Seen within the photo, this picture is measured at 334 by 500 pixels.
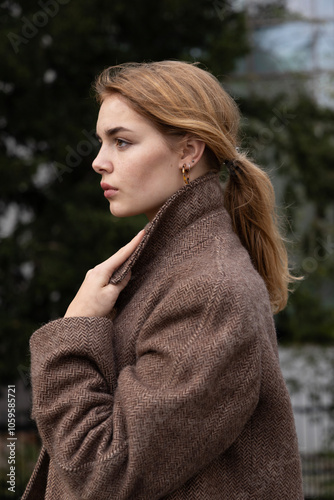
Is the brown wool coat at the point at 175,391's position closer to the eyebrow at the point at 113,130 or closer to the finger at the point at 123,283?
the finger at the point at 123,283

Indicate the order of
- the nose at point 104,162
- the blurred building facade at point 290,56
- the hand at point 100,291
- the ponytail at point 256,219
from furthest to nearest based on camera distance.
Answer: the blurred building facade at point 290,56 < the ponytail at point 256,219 < the nose at point 104,162 < the hand at point 100,291

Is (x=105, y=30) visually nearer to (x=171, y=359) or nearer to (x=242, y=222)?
(x=242, y=222)

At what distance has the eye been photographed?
1.93m

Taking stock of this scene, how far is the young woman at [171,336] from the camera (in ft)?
5.09

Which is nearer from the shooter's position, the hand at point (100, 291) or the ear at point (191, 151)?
the hand at point (100, 291)

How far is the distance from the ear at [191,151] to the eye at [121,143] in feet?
0.55

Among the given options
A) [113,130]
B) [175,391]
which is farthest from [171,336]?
[113,130]

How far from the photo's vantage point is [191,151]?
1977mm

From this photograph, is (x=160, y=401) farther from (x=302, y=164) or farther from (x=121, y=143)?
(x=302, y=164)

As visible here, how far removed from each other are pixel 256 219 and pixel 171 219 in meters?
0.39

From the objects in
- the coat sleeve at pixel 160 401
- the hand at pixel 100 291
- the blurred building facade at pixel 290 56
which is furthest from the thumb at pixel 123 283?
the blurred building facade at pixel 290 56

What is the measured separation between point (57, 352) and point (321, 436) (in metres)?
5.97

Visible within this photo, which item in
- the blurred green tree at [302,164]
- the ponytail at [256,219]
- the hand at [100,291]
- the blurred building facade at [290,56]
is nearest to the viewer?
the hand at [100,291]

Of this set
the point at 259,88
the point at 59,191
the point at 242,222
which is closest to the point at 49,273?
the point at 59,191
